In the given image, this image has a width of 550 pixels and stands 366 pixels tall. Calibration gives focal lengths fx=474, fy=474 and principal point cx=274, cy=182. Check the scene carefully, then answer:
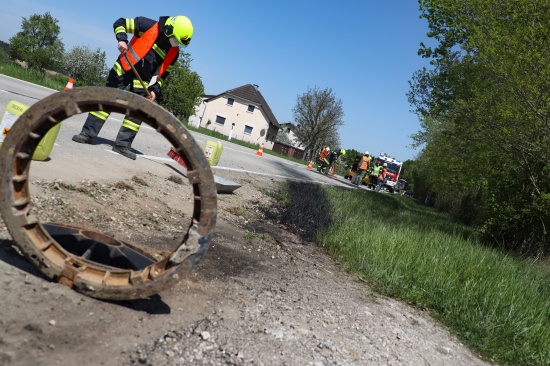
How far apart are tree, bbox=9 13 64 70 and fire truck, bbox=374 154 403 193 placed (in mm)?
31851

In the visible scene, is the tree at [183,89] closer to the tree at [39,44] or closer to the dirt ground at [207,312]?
the tree at [39,44]

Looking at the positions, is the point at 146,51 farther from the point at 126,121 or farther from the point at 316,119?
the point at 316,119

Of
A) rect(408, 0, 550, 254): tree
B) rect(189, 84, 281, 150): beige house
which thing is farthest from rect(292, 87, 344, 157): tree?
rect(408, 0, 550, 254): tree

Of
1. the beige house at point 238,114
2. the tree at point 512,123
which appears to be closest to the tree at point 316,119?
the beige house at point 238,114

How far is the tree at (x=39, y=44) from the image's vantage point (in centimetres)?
4434

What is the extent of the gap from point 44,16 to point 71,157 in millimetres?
53791

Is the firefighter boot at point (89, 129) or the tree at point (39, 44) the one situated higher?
the tree at point (39, 44)

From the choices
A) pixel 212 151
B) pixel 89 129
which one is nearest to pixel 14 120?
pixel 89 129

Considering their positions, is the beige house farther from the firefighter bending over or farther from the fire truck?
the firefighter bending over

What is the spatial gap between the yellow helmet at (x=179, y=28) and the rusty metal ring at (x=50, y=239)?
4.17m

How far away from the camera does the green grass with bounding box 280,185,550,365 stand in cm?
394

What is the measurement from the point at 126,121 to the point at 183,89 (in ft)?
122

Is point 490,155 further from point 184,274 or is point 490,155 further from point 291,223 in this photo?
point 184,274

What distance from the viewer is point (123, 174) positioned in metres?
5.90
